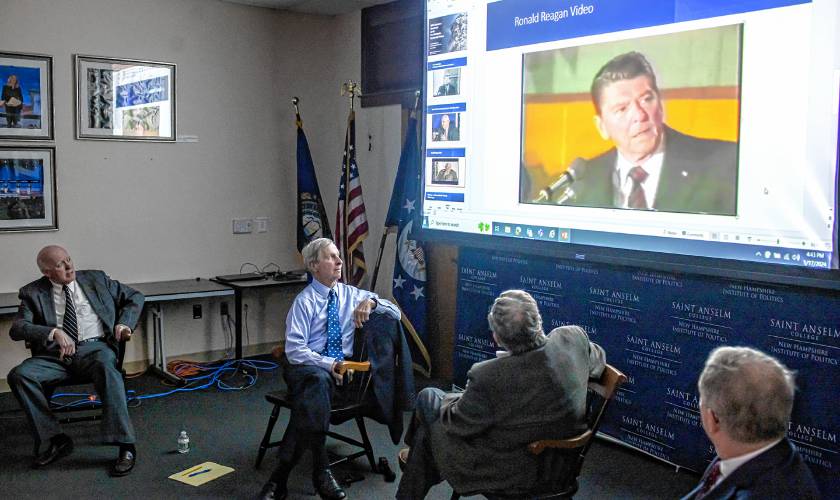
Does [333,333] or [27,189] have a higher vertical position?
[27,189]

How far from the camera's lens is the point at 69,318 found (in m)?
4.36

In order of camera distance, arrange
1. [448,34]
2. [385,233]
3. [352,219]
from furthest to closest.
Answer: [352,219]
[385,233]
[448,34]

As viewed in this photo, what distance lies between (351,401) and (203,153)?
2986 mm

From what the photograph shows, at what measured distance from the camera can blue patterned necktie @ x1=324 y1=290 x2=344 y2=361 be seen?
3.91 m

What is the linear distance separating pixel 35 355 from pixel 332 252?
1729 mm

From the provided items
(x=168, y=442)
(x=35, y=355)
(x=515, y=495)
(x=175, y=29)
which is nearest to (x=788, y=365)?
(x=515, y=495)

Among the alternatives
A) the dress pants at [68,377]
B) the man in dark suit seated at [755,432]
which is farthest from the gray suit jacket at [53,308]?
the man in dark suit seated at [755,432]

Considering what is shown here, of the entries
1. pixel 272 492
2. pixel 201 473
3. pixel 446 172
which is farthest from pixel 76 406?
pixel 446 172

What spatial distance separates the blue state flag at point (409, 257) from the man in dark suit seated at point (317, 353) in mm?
1430

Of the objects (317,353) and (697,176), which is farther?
(317,353)

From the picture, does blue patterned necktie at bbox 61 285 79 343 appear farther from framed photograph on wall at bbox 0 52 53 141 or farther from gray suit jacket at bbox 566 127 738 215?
gray suit jacket at bbox 566 127 738 215

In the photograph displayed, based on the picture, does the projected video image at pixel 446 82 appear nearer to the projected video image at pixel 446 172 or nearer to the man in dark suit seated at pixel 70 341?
the projected video image at pixel 446 172

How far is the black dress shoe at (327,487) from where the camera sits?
3564 mm

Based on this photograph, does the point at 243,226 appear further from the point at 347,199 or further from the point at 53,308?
the point at 53,308
